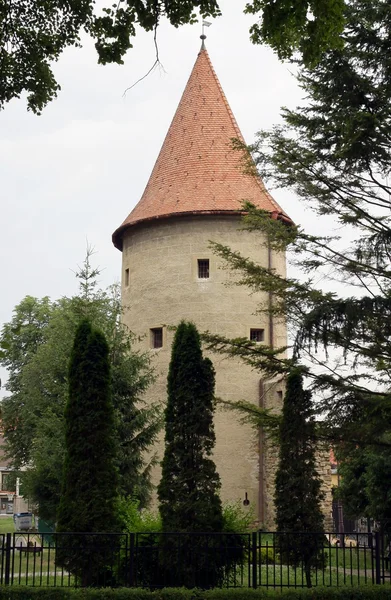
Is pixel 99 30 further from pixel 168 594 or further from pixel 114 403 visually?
pixel 114 403

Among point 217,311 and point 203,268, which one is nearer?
point 217,311

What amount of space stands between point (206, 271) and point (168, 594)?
611 inches

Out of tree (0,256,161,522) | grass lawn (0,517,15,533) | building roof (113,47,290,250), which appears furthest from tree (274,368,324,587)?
grass lawn (0,517,15,533)

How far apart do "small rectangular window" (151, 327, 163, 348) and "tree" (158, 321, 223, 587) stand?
38.0ft

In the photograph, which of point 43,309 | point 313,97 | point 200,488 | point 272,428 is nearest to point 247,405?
point 272,428

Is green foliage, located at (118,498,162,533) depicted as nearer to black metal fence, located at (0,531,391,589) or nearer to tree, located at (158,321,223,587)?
tree, located at (158,321,223,587)

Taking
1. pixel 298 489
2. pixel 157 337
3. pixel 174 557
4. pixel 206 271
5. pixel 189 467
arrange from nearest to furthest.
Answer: pixel 174 557 < pixel 189 467 < pixel 298 489 < pixel 206 271 < pixel 157 337

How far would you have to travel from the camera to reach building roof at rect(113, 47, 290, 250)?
26.4m

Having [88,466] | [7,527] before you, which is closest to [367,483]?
[88,466]

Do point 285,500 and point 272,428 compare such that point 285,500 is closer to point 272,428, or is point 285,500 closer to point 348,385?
point 348,385

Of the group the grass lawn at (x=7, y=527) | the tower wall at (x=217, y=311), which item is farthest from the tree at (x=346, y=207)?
the grass lawn at (x=7, y=527)

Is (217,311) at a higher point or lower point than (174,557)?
higher

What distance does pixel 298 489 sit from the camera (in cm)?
1398

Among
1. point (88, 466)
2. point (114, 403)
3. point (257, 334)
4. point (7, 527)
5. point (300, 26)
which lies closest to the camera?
point (300, 26)
